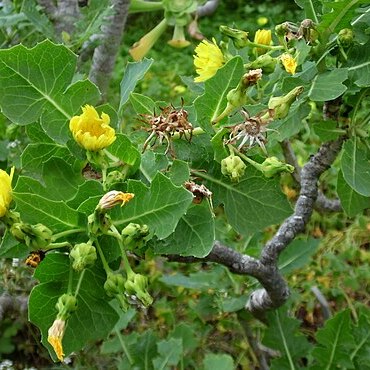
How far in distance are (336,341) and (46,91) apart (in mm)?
800

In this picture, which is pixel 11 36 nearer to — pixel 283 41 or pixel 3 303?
pixel 3 303

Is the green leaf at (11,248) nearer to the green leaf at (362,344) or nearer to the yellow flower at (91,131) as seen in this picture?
the yellow flower at (91,131)

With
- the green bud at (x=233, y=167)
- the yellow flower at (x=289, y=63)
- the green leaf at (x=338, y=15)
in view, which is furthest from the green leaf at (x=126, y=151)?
the green leaf at (x=338, y=15)

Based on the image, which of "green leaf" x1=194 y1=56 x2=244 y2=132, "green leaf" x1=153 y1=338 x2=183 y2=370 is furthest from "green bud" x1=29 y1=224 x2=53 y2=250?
"green leaf" x1=153 y1=338 x2=183 y2=370

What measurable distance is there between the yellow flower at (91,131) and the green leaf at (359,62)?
0.38m

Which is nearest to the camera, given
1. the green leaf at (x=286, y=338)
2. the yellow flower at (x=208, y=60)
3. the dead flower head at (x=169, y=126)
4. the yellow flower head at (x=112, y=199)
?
the yellow flower head at (x=112, y=199)

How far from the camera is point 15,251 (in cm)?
82

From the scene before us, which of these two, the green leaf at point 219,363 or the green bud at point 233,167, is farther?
the green leaf at point 219,363

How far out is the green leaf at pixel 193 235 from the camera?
798mm

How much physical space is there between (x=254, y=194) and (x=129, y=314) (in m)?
0.78

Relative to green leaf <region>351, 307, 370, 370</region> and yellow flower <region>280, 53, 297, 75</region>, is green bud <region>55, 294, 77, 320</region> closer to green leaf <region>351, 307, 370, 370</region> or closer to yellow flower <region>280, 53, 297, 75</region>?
yellow flower <region>280, 53, 297, 75</region>

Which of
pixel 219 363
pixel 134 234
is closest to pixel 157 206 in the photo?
pixel 134 234

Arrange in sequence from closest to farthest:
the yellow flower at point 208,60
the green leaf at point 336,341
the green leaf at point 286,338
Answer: the yellow flower at point 208,60
the green leaf at point 336,341
the green leaf at point 286,338

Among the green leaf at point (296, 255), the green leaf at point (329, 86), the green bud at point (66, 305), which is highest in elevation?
the green leaf at point (329, 86)
